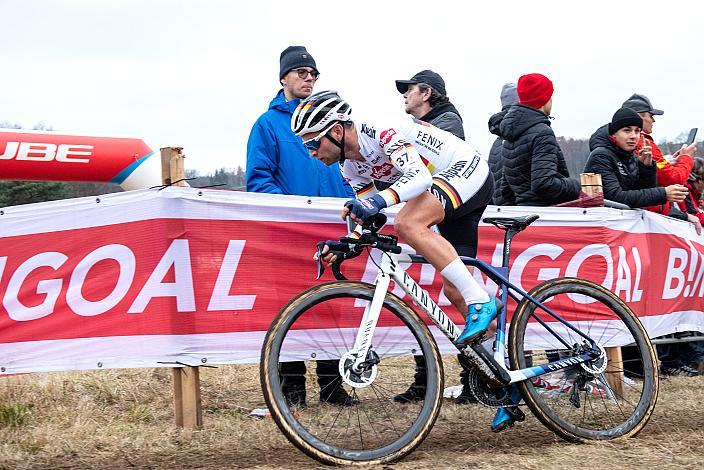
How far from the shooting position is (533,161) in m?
7.14

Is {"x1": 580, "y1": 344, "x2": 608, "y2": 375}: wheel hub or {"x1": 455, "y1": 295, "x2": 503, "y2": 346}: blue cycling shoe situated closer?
{"x1": 455, "y1": 295, "x2": 503, "y2": 346}: blue cycling shoe

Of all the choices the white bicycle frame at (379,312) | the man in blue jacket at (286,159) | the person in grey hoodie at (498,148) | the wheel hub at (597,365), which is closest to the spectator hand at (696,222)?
the person in grey hoodie at (498,148)

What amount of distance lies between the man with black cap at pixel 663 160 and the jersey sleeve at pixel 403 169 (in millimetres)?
4257

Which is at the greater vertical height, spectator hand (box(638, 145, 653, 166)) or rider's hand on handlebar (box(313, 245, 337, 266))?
spectator hand (box(638, 145, 653, 166))

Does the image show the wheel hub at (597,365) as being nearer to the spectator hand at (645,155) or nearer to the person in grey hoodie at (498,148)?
the person in grey hoodie at (498,148)

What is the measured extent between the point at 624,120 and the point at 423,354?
13.2 feet

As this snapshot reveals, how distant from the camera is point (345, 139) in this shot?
4.88m

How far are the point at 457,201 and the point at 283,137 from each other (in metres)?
1.84

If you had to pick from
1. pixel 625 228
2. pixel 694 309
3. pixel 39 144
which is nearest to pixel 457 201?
pixel 625 228

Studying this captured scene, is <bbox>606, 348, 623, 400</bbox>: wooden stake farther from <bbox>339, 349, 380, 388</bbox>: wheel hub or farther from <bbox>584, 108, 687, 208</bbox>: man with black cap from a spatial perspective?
<bbox>339, 349, 380, 388</bbox>: wheel hub

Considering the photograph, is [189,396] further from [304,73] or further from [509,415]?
[304,73]

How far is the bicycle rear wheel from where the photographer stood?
17.2ft

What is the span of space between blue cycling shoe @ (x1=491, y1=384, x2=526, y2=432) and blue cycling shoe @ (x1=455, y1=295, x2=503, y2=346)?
1.65 feet

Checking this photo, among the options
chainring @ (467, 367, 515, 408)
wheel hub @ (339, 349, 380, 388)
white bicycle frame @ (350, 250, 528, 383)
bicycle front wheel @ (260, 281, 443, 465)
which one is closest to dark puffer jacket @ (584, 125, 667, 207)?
white bicycle frame @ (350, 250, 528, 383)
